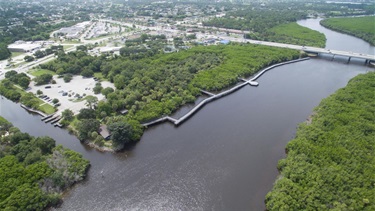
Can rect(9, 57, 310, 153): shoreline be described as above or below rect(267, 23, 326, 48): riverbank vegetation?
below

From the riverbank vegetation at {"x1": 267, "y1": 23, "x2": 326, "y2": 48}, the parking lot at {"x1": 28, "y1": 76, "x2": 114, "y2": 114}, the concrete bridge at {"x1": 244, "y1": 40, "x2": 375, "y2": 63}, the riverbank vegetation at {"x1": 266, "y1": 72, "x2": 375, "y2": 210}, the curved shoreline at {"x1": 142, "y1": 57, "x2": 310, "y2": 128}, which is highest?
the riverbank vegetation at {"x1": 267, "y1": 23, "x2": 326, "y2": 48}

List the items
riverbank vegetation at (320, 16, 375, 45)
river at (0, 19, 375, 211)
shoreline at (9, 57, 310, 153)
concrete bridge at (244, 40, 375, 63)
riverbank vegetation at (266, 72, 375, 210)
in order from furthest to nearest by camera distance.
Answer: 1. riverbank vegetation at (320, 16, 375, 45)
2. concrete bridge at (244, 40, 375, 63)
3. shoreline at (9, 57, 310, 153)
4. river at (0, 19, 375, 211)
5. riverbank vegetation at (266, 72, 375, 210)

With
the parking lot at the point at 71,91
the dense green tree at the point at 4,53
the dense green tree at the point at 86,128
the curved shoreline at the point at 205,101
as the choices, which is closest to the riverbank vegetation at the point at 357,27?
the curved shoreline at the point at 205,101

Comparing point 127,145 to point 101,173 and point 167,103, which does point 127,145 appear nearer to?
point 101,173

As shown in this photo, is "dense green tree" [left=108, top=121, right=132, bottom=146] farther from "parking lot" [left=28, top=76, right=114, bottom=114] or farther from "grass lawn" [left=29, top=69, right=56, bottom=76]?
"grass lawn" [left=29, top=69, right=56, bottom=76]

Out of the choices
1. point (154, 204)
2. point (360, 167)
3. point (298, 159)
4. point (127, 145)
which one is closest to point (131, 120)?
point (127, 145)

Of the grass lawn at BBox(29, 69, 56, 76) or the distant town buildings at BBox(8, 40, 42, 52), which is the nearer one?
the grass lawn at BBox(29, 69, 56, 76)

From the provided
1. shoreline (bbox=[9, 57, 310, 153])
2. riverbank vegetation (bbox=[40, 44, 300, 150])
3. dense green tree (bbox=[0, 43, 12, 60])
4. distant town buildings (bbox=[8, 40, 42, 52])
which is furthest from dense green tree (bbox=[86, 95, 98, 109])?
distant town buildings (bbox=[8, 40, 42, 52])

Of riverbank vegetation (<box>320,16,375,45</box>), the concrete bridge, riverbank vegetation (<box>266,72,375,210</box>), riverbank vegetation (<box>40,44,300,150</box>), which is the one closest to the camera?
riverbank vegetation (<box>266,72,375,210</box>)
